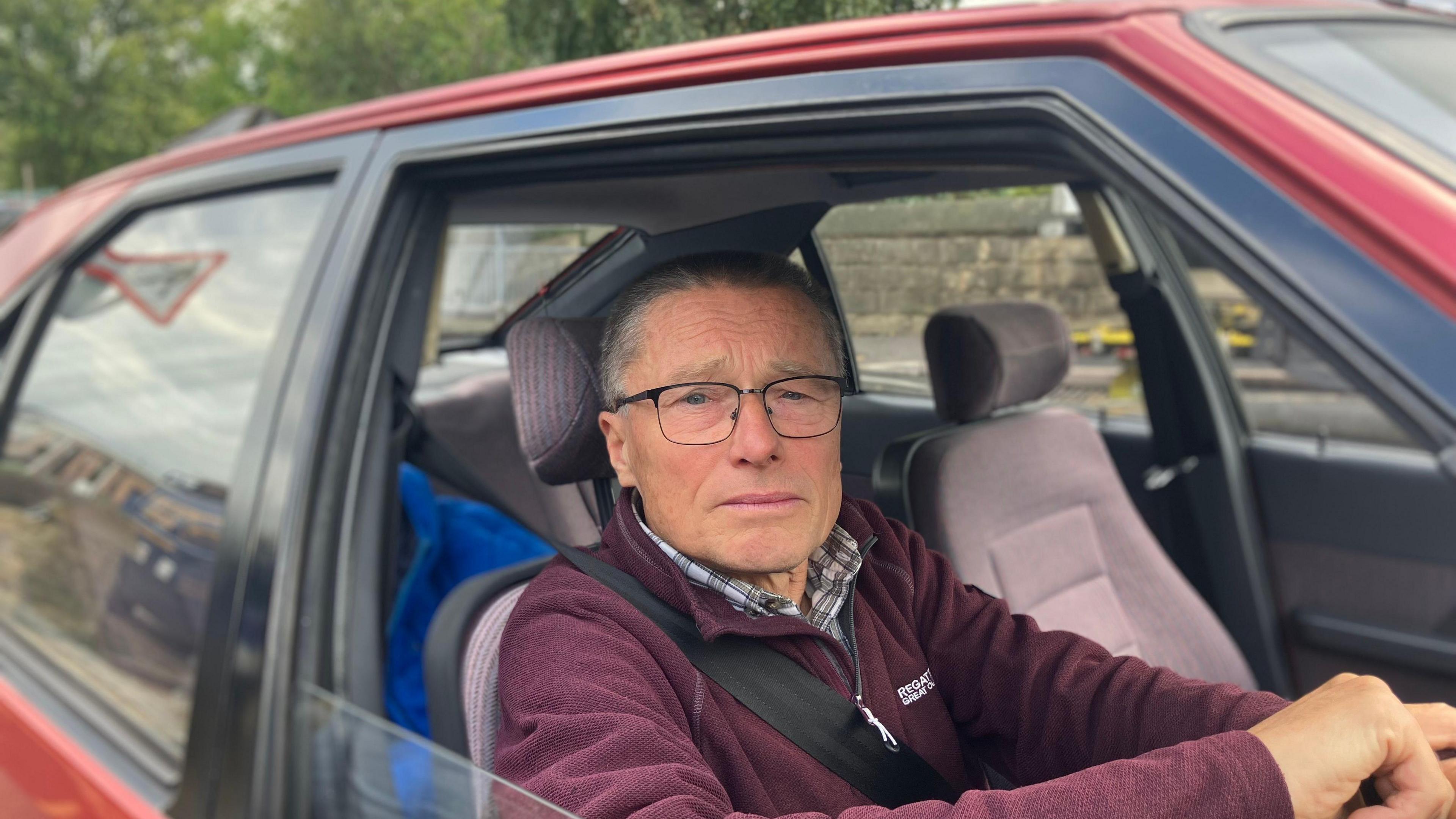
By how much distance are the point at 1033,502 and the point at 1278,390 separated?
112 centimetres

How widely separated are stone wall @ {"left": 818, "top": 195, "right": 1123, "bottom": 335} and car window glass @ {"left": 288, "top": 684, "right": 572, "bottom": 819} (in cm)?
94

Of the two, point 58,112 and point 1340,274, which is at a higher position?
point 58,112

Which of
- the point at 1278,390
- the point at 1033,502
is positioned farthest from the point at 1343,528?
the point at 1033,502

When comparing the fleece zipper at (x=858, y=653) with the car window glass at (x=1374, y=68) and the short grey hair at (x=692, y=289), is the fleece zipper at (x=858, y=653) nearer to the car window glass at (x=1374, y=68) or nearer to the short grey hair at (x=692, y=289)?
the short grey hair at (x=692, y=289)

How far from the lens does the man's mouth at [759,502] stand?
1.30 metres

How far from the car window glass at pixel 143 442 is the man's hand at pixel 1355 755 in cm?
131

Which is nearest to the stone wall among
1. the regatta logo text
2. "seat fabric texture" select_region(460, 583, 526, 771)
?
the regatta logo text

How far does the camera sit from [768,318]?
1.38 m

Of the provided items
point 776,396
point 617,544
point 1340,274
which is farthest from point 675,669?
point 1340,274

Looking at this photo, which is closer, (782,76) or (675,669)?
(782,76)

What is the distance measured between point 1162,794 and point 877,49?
709mm

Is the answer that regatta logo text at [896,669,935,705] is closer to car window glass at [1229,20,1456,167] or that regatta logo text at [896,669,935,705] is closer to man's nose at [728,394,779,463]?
man's nose at [728,394,779,463]

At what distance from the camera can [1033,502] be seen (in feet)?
7.54

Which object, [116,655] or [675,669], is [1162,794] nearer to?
[675,669]
